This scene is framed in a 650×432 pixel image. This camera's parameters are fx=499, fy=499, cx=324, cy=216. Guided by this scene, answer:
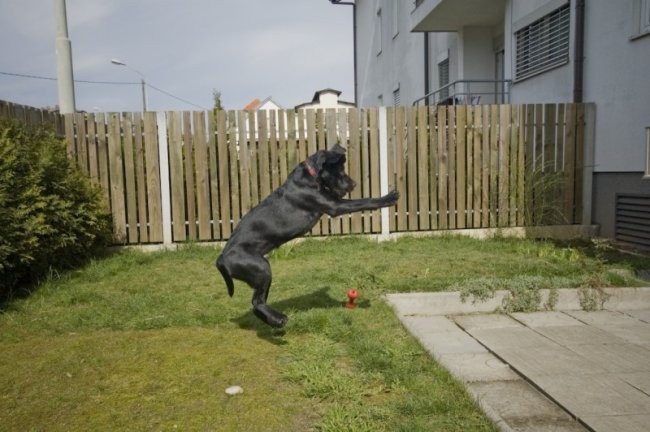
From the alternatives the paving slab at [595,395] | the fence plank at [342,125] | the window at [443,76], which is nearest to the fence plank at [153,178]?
the fence plank at [342,125]

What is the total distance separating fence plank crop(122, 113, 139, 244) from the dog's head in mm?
4950

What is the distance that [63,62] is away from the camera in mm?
7805

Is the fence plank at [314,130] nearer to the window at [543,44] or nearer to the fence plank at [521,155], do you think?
the fence plank at [521,155]

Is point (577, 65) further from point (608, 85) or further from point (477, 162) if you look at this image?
point (477, 162)

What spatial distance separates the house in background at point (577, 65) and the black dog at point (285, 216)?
17.4 ft

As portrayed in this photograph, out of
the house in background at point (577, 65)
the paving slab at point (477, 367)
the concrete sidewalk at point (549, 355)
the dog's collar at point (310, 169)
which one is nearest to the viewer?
the concrete sidewalk at point (549, 355)

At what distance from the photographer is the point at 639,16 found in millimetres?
6766

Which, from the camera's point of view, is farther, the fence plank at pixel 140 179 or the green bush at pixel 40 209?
the fence plank at pixel 140 179

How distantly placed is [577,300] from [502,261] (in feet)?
5.66

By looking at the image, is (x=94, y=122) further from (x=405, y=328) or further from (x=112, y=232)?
(x=405, y=328)

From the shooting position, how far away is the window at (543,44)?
28.7 feet

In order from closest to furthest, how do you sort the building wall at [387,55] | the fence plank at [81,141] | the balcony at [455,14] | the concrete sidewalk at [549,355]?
1. the concrete sidewalk at [549,355]
2. the fence plank at [81,141]
3. the balcony at [455,14]
4. the building wall at [387,55]

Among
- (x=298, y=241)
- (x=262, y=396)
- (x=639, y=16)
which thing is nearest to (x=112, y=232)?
(x=298, y=241)

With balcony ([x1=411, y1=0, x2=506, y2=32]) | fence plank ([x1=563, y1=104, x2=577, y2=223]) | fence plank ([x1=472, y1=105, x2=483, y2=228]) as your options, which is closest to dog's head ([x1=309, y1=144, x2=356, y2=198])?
fence plank ([x1=472, y1=105, x2=483, y2=228])
